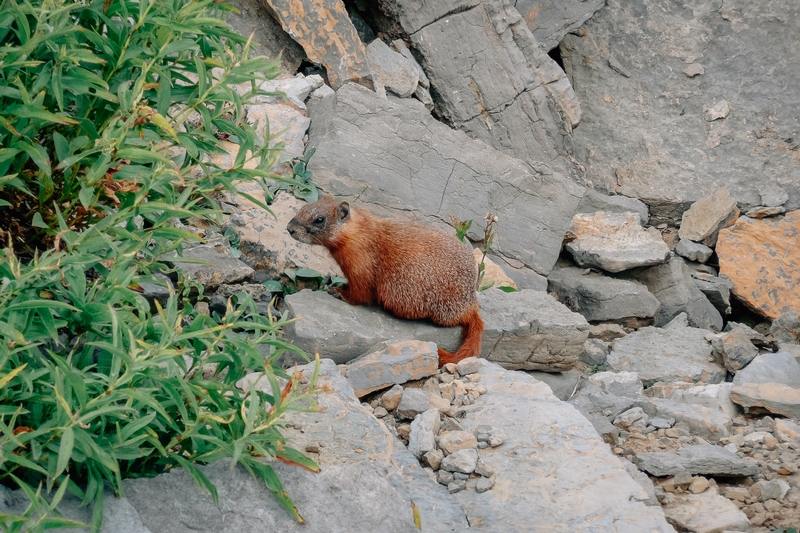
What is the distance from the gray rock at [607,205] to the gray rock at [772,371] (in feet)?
12.1

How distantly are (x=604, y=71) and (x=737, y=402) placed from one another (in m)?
6.47

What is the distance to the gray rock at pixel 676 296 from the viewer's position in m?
8.57

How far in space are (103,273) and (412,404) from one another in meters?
1.85

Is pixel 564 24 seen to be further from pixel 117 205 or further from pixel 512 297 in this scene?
pixel 117 205

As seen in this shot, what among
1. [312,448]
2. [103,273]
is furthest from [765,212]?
[103,273]

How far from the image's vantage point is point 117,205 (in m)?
2.66

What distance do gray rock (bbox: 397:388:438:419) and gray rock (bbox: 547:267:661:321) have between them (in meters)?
4.39

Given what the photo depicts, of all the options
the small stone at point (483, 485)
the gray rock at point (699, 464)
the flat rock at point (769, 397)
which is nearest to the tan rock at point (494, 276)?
the flat rock at point (769, 397)

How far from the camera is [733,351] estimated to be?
671 cm

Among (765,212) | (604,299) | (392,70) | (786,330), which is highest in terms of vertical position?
(392,70)

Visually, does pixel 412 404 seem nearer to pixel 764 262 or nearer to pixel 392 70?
pixel 392 70

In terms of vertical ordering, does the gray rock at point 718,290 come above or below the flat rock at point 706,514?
below

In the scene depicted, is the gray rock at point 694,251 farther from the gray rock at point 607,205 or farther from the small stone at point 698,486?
the small stone at point 698,486

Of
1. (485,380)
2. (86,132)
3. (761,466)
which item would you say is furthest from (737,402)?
(86,132)
